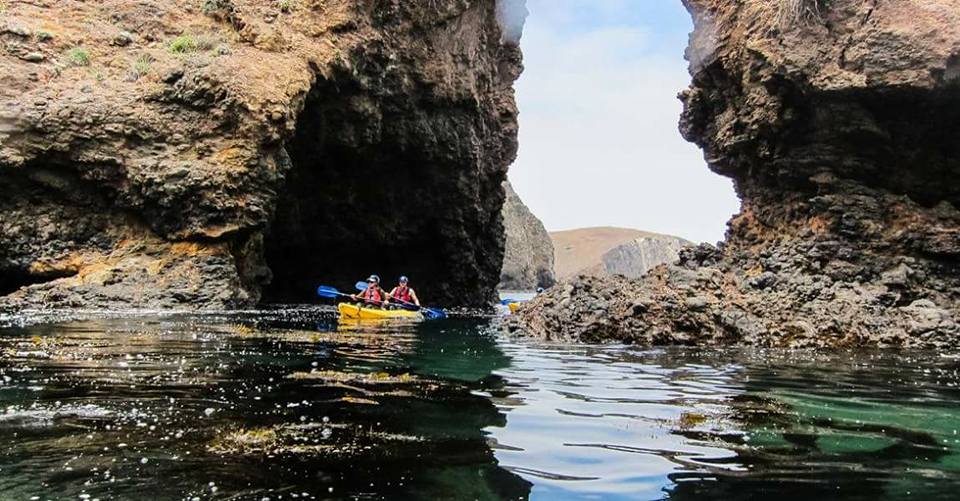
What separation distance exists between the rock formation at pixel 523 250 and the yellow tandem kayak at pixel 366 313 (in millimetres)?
61502

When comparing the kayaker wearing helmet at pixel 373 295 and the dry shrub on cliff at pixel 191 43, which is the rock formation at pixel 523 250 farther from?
the dry shrub on cliff at pixel 191 43

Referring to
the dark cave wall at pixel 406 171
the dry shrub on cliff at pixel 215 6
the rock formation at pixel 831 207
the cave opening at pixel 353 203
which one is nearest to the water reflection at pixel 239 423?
the rock formation at pixel 831 207

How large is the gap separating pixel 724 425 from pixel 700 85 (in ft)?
55.2

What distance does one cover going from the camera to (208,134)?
777 inches

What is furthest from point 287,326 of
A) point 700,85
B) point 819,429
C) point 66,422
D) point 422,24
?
point 422,24

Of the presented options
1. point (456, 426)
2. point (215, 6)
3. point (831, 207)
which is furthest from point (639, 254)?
point (456, 426)

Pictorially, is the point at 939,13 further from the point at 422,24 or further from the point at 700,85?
the point at 422,24

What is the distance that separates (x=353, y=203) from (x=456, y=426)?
76.1 ft

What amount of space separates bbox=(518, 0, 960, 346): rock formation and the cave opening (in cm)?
1101

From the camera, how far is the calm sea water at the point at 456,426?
147 inches

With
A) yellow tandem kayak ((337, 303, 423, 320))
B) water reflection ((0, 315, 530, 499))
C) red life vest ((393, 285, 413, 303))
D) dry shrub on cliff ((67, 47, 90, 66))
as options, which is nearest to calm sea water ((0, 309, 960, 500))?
water reflection ((0, 315, 530, 499))

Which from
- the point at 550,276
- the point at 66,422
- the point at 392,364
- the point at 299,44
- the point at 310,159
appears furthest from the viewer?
the point at 550,276

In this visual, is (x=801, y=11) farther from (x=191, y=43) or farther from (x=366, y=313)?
(x=191, y=43)

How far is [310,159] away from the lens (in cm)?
2523
